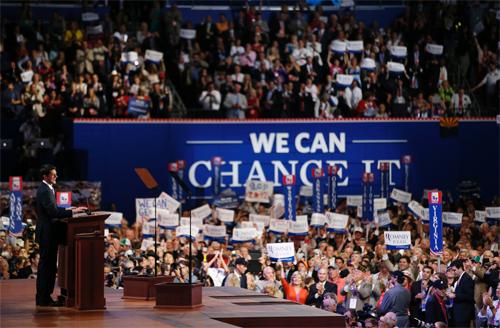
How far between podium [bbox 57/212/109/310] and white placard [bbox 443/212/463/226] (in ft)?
36.7

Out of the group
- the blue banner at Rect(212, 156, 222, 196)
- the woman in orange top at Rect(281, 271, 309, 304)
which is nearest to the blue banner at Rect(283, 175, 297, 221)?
the blue banner at Rect(212, 156, 222, 196)

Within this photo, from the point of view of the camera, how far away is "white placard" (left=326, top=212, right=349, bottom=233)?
24.3 meters

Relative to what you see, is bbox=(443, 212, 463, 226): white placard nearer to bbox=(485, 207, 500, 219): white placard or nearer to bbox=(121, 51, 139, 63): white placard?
bbox=(485, 207, 500, 219): white placard

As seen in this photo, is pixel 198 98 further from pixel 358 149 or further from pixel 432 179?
pixel 432 179

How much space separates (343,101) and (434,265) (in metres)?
11.7

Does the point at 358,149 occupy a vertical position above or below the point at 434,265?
above

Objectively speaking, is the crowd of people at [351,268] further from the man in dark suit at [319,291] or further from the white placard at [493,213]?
the white placard at [493,213]

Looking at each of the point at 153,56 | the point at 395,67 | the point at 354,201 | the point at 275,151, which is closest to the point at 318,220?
the point at 354,201

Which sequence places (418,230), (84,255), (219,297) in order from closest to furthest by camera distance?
(84,255)
(219,297)
(418,230)

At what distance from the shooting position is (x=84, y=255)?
13406mm

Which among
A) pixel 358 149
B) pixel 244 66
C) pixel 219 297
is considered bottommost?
pixel 219 297

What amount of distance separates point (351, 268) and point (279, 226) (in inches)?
173

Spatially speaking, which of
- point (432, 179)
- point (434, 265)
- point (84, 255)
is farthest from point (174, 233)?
point (84, 255)

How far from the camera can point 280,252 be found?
2084 centimetres
